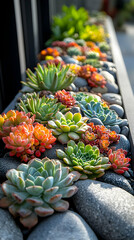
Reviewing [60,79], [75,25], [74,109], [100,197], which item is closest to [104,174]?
[100,197]

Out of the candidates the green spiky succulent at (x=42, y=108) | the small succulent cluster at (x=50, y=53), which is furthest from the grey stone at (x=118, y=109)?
the small succulent cluster at (x=50, y=53)

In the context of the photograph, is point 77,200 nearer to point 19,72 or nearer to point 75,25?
point 19,72

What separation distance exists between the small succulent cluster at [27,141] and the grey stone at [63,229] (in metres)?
0.49

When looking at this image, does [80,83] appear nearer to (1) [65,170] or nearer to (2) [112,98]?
(2) [112,98]

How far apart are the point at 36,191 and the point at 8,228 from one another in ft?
0.72

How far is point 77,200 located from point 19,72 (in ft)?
8.50

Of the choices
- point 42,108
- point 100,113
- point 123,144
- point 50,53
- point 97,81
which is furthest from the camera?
point 50,53

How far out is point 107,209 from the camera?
1.39m

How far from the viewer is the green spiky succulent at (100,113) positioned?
219 centimetres

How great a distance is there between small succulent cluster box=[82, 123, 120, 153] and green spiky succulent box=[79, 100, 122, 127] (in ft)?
0.58

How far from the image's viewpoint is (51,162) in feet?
4.95

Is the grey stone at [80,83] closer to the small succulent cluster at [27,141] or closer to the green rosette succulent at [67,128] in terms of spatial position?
the green rosette succulent at [67,128]

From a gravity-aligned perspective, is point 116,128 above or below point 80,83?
below

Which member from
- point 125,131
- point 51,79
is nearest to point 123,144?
point 125,131
